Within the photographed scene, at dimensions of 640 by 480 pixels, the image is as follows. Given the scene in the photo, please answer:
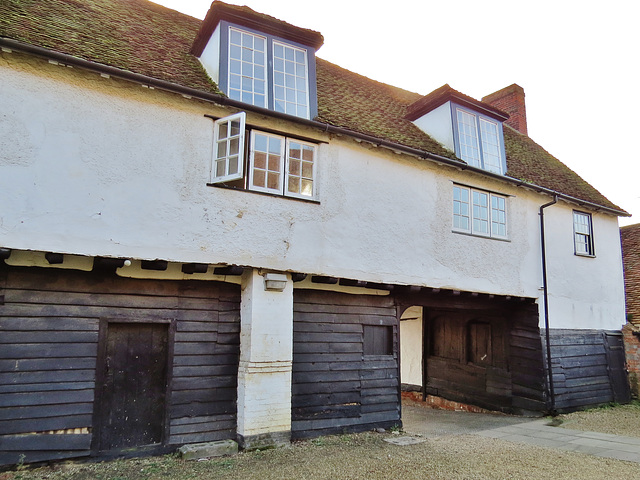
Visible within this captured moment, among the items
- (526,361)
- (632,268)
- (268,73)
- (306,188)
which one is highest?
(268,73)

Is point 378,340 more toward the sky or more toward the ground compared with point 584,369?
more toward the sky

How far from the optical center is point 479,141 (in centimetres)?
1182

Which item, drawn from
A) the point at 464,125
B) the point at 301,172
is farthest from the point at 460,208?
the point at 301,172

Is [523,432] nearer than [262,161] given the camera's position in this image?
No

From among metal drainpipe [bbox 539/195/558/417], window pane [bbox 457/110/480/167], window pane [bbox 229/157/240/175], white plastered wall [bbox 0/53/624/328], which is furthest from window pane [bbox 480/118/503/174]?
window pane [bbox 229/157/240/175]

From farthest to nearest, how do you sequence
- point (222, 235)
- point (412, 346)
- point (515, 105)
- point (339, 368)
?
1. point (515, 105)
2. point (412, 346)
3. point (339, 368)
4. point (222, 235)

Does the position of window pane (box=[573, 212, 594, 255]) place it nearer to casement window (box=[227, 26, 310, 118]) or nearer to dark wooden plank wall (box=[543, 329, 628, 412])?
dark wooden plank wall (box=[543, 329, 628, 412])

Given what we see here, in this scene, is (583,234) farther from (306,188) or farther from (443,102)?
(306,188)

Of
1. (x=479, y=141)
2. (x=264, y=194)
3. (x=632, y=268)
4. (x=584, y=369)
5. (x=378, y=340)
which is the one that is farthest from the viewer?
(x=632, y=268)

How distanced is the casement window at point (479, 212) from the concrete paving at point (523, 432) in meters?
4.42

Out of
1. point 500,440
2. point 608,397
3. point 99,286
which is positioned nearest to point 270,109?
point 99,286

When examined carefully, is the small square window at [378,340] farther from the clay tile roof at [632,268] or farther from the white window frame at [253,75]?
the clay tile roof at [632,268]

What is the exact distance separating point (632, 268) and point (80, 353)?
55.2ft

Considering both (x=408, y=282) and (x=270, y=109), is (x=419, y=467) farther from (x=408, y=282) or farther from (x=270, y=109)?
(x=270, y=109)
